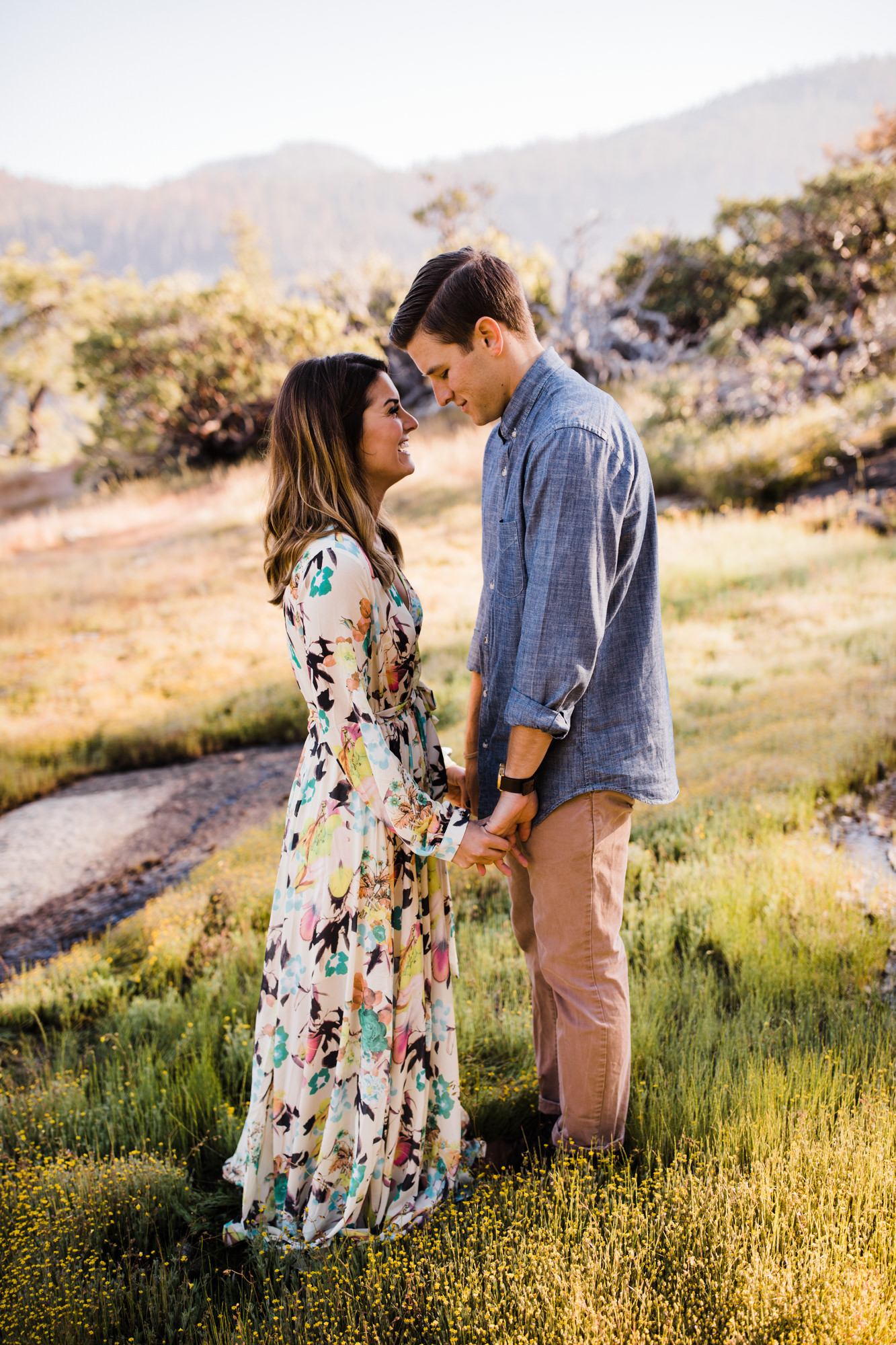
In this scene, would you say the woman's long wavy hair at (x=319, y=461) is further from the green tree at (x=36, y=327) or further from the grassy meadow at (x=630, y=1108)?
the green tree at (x=36, y=327)

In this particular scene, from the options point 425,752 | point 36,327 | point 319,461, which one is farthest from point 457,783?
point 36,327

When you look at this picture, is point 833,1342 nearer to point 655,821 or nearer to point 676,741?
point 655,821

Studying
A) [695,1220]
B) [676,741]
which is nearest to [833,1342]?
[695,1220]

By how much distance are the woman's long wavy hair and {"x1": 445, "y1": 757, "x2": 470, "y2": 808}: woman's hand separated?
63cm

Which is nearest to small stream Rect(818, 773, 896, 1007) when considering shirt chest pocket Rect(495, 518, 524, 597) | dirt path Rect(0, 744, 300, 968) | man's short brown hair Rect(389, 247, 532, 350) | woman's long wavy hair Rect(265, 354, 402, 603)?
shirt chest pocket Rect(495, 518, 524, 597)

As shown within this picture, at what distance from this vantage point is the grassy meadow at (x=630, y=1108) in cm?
177

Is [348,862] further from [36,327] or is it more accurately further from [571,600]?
[36,327]

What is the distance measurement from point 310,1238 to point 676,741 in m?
3.90

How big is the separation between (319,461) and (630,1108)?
2.06 metres

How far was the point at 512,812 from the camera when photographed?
1.96 meters

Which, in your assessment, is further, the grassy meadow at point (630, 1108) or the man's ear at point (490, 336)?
the man's ear at point (490, 336)

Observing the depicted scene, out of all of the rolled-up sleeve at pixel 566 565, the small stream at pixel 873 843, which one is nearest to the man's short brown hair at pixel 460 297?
the rolled-up sleeve at pixel 566 565

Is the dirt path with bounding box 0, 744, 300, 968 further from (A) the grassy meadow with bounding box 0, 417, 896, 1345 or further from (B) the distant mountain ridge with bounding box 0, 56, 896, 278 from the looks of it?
(B) the distant mountain ridge with bounding box 0, 56, 896, 278

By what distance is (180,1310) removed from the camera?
2012 millimetres
